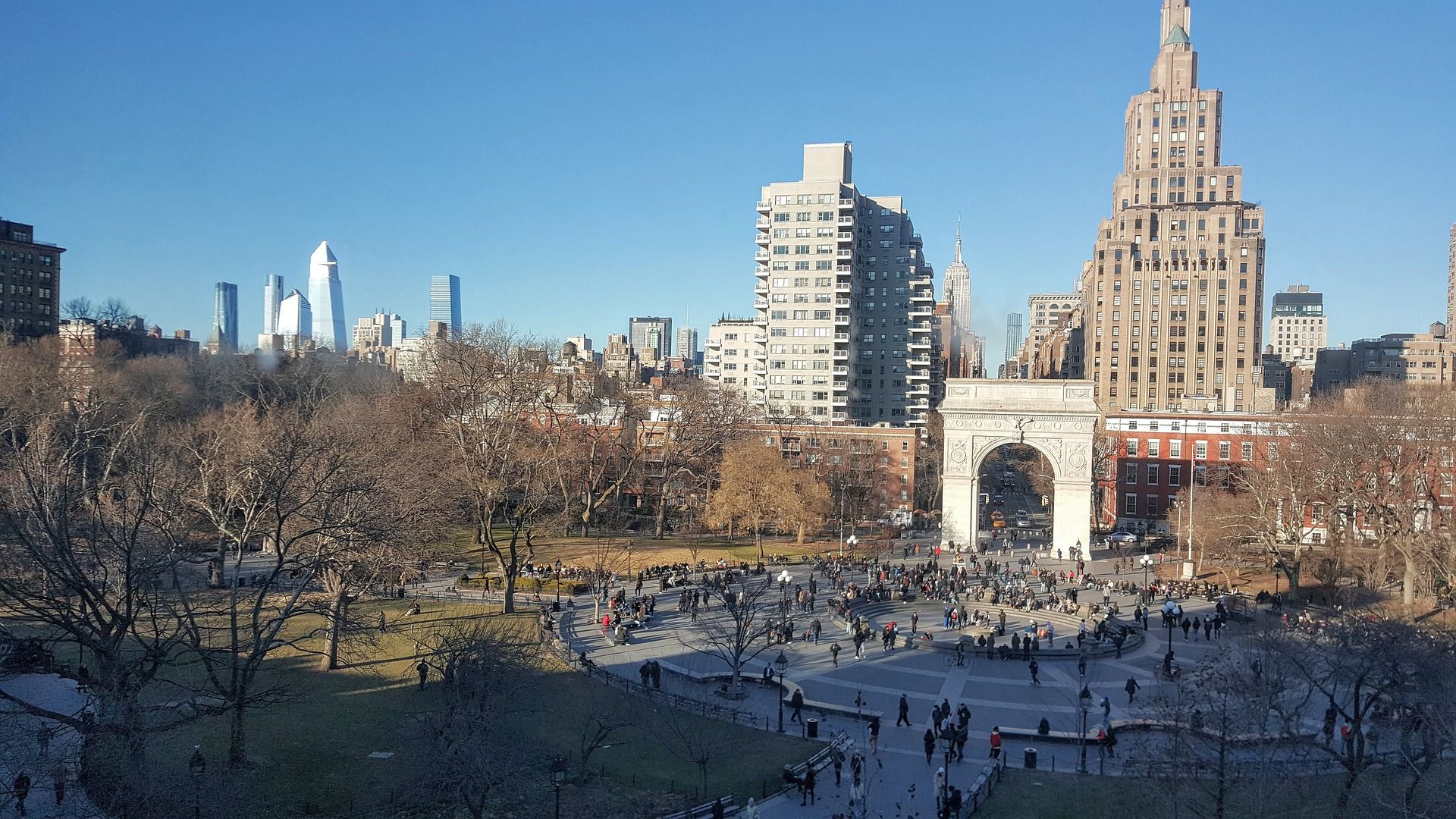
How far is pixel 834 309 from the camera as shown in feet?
324

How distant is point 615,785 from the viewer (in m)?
22.8

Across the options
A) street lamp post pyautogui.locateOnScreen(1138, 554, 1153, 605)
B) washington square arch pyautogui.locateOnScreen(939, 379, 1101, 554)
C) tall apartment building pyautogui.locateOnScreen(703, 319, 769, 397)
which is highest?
tall apartment building pyautogui.locateOnScreen(703, 319, 769, 397)

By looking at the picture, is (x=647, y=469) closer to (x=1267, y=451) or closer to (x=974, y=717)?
(x=1267, y=451)

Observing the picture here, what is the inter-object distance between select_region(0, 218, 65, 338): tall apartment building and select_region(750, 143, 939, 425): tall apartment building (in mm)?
72637

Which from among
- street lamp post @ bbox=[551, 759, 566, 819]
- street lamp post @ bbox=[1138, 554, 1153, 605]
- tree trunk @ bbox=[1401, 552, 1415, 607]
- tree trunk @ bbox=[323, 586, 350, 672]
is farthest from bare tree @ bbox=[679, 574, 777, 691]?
tree trunk @ bbox=[1401, 552, 1415, 607]

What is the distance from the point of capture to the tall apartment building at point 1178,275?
97.8 meters

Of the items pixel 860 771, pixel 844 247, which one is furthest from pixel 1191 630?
pixel 844 247

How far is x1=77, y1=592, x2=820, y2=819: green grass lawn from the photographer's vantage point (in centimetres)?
2098

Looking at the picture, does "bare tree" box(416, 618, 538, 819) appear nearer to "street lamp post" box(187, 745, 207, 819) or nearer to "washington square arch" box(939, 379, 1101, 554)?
"street lamp post" box(187, 745, 207, 819)

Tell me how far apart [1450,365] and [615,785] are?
488 feet

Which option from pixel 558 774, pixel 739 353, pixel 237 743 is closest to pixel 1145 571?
pixel 558 774

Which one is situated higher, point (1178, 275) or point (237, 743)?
point (1178, 275)

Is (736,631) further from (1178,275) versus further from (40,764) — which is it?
(1178,275)

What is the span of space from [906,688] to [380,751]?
1706cm
